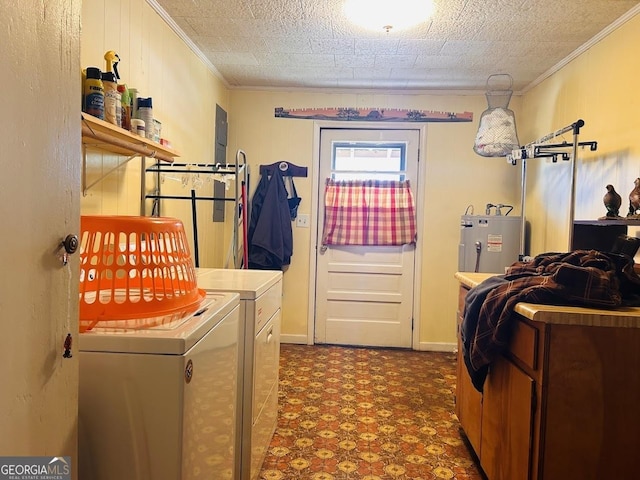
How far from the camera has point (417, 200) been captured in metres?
3.92

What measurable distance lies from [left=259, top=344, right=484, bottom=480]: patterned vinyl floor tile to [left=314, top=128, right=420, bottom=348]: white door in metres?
0.33

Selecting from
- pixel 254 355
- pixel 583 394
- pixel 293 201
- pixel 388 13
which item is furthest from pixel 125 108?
pixel 293 201

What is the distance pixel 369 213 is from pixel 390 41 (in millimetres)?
1516

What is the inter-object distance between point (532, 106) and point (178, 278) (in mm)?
3396

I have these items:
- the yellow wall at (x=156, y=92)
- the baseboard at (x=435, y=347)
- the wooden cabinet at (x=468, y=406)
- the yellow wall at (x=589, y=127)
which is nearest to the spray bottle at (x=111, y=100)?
the yellow wall at (x=156, y=92)

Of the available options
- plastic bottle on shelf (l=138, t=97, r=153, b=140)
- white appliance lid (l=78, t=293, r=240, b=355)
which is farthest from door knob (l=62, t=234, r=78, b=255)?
plastic bottle on shelf (l=138, t=97, r=153, b=140)

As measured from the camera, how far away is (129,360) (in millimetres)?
972

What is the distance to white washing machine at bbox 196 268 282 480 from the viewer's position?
1.70 m

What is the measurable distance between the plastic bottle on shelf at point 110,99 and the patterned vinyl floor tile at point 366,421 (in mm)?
1623

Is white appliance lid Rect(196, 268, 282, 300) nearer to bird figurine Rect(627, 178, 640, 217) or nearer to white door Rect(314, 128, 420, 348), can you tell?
bird figurine Rect(627, 178, 640, 217)

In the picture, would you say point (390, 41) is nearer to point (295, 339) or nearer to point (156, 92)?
point (156, 92)

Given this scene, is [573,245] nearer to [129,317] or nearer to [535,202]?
[535,202]

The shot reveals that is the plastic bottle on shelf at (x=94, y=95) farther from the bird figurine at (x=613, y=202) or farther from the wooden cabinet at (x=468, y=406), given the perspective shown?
the bird figurine at (x=613, y=202)

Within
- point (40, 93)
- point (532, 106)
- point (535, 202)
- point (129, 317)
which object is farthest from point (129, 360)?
point (532, 106)
